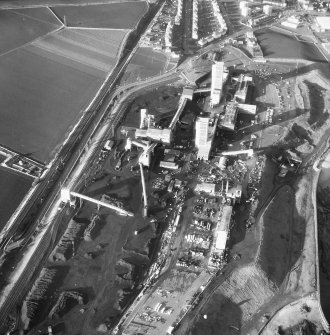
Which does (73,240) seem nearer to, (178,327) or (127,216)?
(127,216)

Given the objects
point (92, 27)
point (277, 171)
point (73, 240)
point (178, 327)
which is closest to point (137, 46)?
point (92, 27)

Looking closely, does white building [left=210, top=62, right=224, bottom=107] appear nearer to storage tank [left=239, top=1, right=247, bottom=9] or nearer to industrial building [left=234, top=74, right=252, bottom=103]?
industrial building [left=234, top=74, right=252, bottom=103]

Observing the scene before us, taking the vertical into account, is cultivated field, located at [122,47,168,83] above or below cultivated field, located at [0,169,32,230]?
above

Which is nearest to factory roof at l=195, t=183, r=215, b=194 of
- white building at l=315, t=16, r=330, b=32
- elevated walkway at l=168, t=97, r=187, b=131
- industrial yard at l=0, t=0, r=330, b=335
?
industrial yard at l=0, t=0, r=330, b=335

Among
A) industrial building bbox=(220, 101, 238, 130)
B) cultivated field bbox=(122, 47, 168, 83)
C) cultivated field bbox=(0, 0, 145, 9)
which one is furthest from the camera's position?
cultivated field bbox=(0, 0, 145, 9)

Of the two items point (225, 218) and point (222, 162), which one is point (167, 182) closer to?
point (222, 162)

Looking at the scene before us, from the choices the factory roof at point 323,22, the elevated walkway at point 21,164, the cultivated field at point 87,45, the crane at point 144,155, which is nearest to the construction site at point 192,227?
the crane at point 144,155
